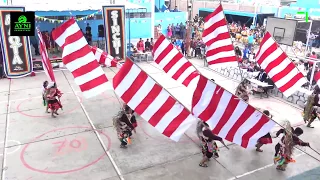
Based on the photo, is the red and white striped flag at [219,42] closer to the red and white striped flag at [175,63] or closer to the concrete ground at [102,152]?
the red and white striped flag at [175,63]

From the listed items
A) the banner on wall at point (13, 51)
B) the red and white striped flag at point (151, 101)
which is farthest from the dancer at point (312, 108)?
the banner on wall at point (13, 51)

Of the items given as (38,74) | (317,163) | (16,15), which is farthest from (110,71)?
(317,163)

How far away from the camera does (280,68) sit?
8.46 metres

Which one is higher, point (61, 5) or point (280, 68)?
point (61, 5)

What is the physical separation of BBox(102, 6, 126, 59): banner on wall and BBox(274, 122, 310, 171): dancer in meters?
11.4

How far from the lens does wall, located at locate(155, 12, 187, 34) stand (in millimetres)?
27484

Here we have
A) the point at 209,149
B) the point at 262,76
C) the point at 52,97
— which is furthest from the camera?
the point at 262,76

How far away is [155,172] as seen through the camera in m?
7.48

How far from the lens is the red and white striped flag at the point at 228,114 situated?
5809mm

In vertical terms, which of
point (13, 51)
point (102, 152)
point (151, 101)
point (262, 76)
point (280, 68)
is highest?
point (280, 68)

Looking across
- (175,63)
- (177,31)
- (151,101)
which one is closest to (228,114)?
(151,101)

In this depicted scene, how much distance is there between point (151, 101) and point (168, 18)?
22.9 metres

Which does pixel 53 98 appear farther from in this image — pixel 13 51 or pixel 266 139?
pixel 266 139

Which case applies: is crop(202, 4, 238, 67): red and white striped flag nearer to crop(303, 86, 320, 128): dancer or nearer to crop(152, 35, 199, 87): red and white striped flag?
crop(152, 35, 199, 87): red and white striped flag
